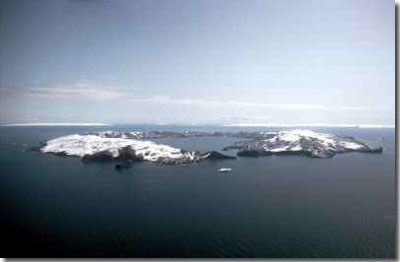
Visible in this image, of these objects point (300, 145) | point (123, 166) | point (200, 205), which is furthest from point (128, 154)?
point (300, 145)

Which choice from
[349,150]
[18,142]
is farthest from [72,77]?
[349,150]

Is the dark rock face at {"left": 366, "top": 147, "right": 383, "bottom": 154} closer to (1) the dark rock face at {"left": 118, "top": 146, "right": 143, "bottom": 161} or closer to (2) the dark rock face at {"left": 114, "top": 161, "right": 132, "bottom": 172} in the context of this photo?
(1) the dark rock face at {"left": 118, "top": 146, "right": 143, "bottom": 161}

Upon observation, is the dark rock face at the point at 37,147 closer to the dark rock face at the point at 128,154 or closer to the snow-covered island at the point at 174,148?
the snow-covered island at the point at 174,148

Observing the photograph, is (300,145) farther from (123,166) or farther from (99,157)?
(99,157)

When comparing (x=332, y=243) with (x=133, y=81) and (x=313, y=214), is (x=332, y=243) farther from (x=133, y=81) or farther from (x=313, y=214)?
(x=133, y=81)

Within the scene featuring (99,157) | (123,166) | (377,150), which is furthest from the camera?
(123,166)

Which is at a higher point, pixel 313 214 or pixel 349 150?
pixel 349 150

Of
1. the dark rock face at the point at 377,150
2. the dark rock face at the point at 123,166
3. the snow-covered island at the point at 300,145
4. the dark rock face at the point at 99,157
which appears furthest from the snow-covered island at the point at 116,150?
the dark rock face at the point at 377,150
